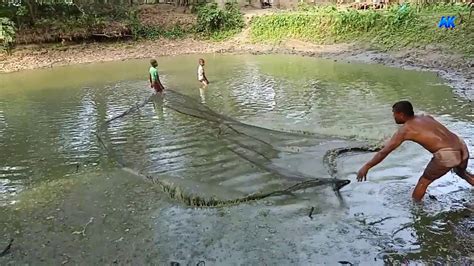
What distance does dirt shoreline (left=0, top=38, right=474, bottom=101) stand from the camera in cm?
1648

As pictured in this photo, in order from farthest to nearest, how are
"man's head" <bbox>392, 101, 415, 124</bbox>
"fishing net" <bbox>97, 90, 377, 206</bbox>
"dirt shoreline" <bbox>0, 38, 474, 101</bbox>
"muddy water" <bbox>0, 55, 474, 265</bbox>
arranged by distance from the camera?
"dirt shoreline" <bbox>0, 38, 474, 101</bbox> < "fishing net" <bbox>97, 90, 377, 206</bbox> < "man's head" <bbox>392, 101, 415, 124</bbox> < "muddy water" <bbox>0, 55, 474, 265</bbox>

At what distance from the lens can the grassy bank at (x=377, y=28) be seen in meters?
18.2

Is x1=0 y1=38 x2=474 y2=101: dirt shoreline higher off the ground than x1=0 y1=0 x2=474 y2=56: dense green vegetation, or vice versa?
x1=0 y1=0 x2=474 y2=56: dense green vegetation

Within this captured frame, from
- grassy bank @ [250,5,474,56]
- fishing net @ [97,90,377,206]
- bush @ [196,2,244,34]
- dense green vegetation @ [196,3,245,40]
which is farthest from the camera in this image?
bush @ [196,2,244,34]

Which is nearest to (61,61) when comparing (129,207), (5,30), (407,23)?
(5,30)

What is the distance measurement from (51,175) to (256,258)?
468 centimetres

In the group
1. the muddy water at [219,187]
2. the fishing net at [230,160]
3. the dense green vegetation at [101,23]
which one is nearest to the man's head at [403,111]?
the muddy water at [219,187]

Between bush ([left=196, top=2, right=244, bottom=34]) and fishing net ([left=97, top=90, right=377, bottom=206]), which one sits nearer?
fishing net ([left=97, top=90, right=377, bottom=206])

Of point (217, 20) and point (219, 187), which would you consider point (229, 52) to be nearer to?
point (217, 20)

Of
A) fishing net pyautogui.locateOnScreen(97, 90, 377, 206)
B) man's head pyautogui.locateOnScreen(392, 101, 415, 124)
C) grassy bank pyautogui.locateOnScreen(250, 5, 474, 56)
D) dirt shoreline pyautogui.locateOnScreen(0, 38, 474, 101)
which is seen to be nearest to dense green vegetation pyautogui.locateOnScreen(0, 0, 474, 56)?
grassy bank pyautogui.locateOnScreen(250, 5, 474, 56)

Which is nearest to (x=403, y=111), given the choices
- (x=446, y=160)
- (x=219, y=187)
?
(x=446, y=160)

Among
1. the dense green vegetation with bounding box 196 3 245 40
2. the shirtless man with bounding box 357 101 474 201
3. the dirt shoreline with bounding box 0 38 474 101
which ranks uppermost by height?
the dense green vegetation with bounding box 196 3 245 40

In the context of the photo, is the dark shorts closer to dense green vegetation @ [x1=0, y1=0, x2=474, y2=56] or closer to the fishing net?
the fishing net

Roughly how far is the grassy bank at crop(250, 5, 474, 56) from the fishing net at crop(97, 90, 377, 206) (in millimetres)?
11088
